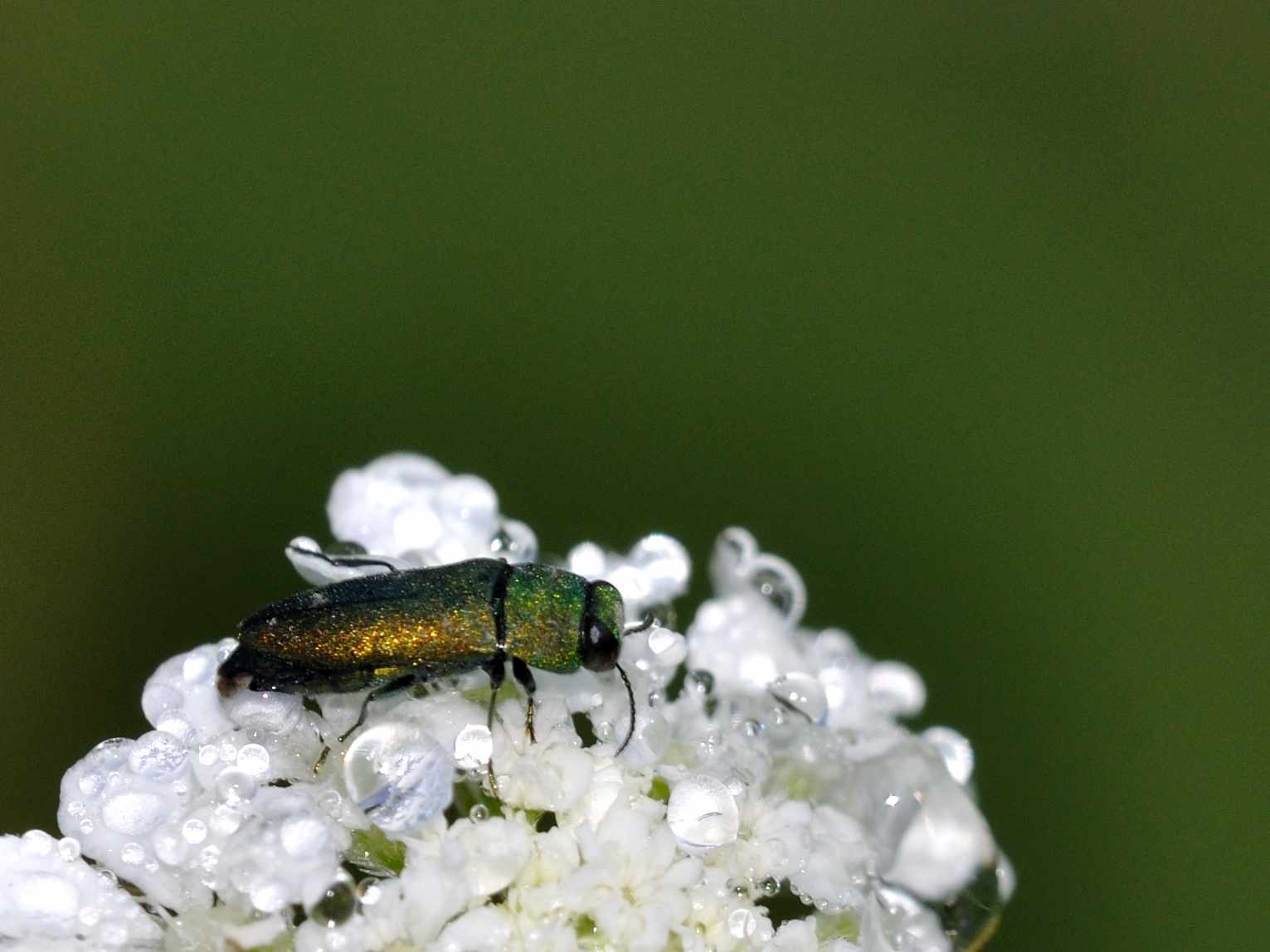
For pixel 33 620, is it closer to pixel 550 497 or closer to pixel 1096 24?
pixel 550 497

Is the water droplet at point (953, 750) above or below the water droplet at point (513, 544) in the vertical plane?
below

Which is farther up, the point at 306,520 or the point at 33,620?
the point at 306,520

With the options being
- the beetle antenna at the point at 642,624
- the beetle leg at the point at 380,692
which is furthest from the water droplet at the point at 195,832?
the beetle antenna at the point at 642,624

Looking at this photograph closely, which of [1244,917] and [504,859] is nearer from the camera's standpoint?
[504,859]

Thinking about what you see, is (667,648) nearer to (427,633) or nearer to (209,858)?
(427,633)

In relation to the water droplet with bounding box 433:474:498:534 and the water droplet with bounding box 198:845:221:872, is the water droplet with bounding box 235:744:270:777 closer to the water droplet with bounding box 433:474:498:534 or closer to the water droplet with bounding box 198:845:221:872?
the water droplet with bounding box 198:845:221:872

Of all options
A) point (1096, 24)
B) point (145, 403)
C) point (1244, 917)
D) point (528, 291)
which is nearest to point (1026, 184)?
point (1096, 24)

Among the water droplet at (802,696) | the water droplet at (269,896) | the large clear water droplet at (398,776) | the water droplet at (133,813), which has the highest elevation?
the water droplet at (802,696)

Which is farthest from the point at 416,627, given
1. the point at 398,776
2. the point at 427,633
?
the point at 398,776

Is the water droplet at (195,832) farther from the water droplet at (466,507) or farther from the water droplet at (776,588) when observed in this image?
the water droplet at (776,588)
